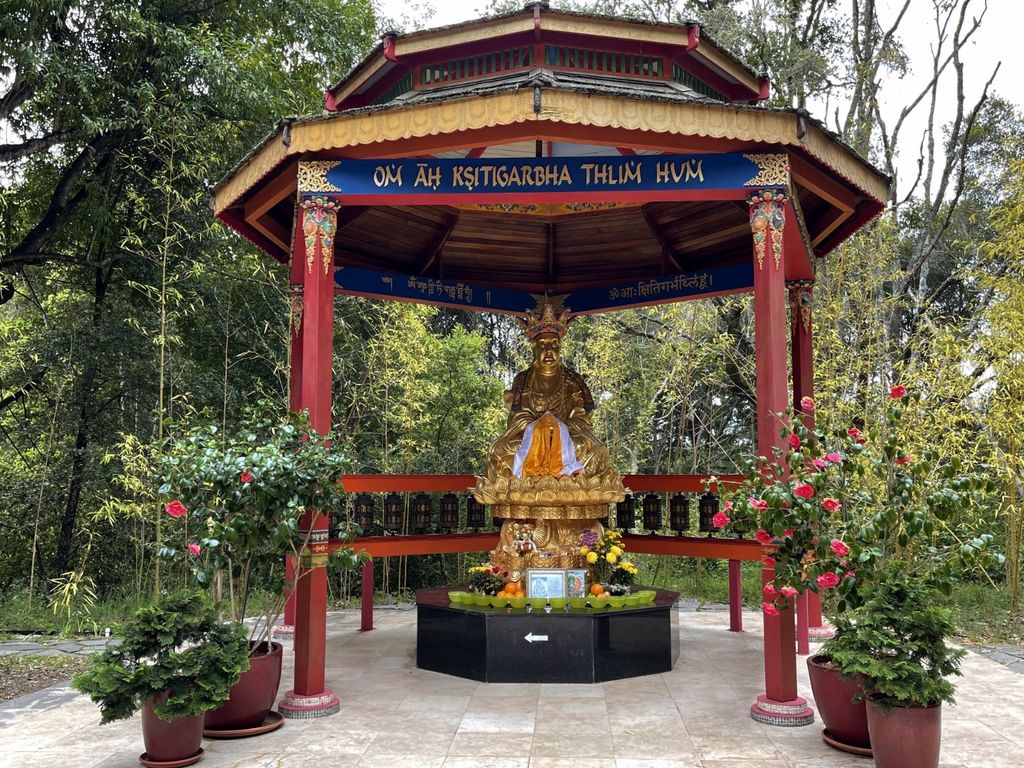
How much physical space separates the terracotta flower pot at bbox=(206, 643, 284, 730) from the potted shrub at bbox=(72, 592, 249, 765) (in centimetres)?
29

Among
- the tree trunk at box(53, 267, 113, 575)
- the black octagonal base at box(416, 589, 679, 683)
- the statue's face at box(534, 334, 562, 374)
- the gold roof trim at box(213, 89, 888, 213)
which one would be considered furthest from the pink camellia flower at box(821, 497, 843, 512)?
the tree trunk at box(53, 267, 113, 575)

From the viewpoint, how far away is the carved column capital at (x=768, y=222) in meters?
5.23

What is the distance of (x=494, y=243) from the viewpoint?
8.30m

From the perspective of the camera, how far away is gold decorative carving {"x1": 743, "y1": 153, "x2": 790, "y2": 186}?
17.2ft

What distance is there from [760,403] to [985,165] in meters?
13.8

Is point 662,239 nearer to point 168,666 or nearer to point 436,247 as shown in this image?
point 436,247

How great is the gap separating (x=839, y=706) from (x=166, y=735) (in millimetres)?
3479

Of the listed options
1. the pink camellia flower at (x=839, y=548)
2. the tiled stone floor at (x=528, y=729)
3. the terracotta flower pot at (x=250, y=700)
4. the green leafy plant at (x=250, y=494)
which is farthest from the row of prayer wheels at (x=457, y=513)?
the pink camellia flower at (x=839, y=548)

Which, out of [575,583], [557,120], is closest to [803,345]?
[575,583]

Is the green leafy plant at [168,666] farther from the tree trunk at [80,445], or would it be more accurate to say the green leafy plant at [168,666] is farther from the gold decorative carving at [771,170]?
the tree trunk at [80,445]

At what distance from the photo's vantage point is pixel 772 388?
509 centimetres

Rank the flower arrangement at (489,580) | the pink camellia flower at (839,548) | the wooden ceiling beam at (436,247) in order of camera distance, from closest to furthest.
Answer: the pink camellia flower at (839,548), the flower arrangement at (489,580), the wooden ceiling beam at (436,247)

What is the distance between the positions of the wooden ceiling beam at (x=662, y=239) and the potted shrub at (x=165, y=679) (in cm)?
532

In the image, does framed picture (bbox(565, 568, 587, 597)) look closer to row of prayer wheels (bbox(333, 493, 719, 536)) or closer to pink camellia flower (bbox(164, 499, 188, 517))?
row of prayer wheels (bbox(333, 493, 719, 536))
